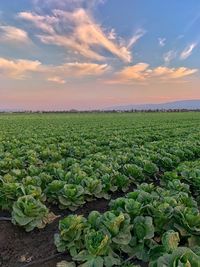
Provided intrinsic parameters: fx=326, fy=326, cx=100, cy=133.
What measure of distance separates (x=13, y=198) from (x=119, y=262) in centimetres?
219

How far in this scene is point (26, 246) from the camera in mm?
4012

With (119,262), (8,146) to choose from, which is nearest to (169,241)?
(119,262)

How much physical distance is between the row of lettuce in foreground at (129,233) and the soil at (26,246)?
1.09ft

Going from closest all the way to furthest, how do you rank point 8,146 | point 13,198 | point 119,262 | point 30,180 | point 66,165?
1. point 119,262
2. point 13,198
3. point 30,180
4. point 66,165
5. point 8,146

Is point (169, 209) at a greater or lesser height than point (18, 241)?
greater

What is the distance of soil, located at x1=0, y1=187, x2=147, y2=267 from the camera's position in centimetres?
367

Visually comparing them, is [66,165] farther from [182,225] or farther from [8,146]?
[8,146]

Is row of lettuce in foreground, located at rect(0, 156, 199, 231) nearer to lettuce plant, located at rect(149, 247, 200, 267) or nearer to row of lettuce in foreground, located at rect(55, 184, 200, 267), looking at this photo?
row of lettuce in foreground, located at rect(55, 184, 200, 267)

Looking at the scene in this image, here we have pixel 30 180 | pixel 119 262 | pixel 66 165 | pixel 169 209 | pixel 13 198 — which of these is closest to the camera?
pixel 119 262

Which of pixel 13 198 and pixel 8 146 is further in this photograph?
pixel 8 146

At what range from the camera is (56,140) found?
14172mm

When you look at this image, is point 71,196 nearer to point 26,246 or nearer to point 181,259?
point 26,246

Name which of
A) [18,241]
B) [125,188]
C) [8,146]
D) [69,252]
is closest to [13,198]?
[18,241]

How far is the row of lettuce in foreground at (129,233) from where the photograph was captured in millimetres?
3146
